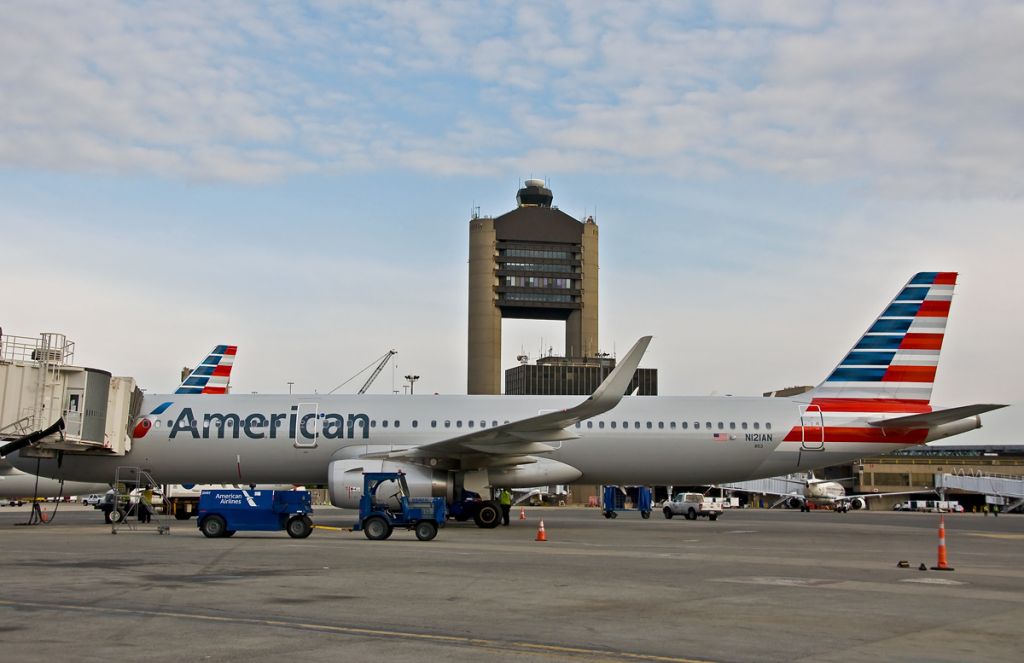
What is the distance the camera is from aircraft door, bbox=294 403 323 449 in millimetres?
31219

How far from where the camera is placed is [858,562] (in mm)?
19750

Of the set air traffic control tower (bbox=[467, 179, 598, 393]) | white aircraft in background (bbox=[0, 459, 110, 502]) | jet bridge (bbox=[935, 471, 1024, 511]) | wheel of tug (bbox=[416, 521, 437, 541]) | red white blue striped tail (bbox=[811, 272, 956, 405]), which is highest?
air traffic control tower (bbox=[467, 179, 598, 393])

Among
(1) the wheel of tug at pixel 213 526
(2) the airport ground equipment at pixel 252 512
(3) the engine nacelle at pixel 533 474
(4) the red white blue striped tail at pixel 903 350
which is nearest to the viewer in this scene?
(2) the airport ground equipment at pixel 252 512

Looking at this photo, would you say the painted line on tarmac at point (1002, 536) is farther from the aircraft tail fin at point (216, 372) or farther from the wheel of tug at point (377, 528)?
the aircraft tail fin at point (216, 372)

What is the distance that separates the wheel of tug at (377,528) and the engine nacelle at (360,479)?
4.27 meters

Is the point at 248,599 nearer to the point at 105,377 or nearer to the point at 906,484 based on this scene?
the point at 105,377

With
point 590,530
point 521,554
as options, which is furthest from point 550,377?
point 521,554

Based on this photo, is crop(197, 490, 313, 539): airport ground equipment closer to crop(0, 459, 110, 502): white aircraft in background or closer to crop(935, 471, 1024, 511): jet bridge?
crop(0, 459, 110, 502): white aircraft in background

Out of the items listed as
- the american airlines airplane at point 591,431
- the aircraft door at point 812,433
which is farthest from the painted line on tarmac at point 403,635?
the aircraft door at point 812,433

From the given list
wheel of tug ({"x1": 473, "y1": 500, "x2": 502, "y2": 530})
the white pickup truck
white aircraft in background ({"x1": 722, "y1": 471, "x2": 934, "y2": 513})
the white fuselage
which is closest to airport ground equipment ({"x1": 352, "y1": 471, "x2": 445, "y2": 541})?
wheel of tug ({"x1": 473, "y1": 500, "x2": 502, "y2": 530})

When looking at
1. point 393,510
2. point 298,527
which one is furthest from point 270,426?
point 393,510

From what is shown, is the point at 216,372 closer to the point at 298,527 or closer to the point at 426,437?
the point at 426,437

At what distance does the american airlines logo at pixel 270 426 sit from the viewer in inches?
1233

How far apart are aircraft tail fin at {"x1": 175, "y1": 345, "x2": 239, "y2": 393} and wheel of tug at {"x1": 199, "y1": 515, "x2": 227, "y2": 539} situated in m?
30.8
